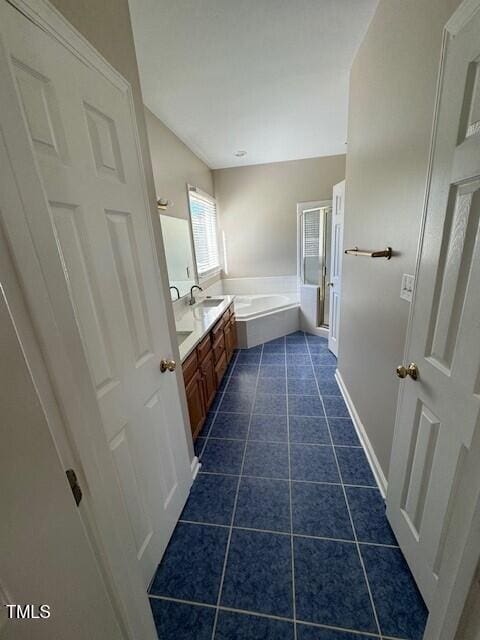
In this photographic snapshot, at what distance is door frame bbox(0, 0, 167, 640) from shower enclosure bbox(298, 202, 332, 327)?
3.46 m

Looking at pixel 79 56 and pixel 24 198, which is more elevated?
pixel 79 56

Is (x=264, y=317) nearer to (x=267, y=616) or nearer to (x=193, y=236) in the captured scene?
(x=193, y=236)

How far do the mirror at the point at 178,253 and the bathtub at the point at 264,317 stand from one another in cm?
100

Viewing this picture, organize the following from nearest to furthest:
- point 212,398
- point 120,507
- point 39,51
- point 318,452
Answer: point 39,51
point 120,507
point 318,452
point 212,398

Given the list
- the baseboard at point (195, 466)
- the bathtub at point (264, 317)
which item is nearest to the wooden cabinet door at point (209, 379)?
the baseboard at point (195, 466)

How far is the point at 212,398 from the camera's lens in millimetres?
2543

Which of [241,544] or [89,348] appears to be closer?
[89,348]

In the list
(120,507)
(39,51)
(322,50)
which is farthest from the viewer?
(322,50)

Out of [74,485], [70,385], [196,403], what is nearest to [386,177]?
[70,385]

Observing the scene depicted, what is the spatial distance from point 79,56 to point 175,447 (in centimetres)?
168

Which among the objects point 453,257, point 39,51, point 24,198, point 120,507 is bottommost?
point 120,507

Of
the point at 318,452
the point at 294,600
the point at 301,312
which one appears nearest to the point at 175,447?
the point at 294,600

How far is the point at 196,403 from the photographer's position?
207 centimetres

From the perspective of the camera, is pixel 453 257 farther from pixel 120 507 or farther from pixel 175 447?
pixel 175 447
